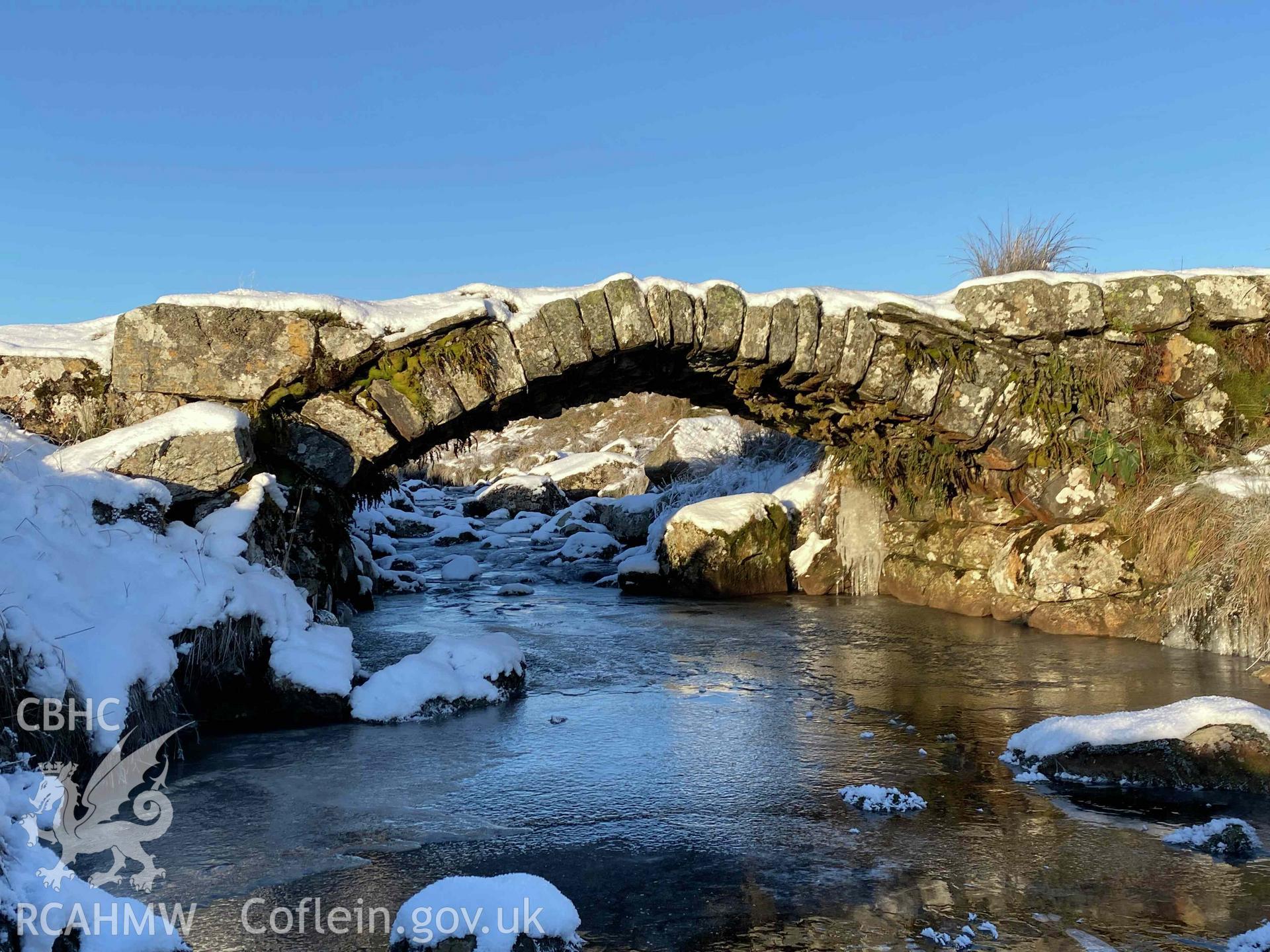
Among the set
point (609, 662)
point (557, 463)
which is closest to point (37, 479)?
point (609, 662)

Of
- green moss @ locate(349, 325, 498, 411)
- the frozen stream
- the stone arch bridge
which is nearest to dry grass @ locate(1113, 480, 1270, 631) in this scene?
the frozen stream

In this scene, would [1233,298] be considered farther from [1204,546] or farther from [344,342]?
[344,342]

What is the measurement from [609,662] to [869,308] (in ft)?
13.8

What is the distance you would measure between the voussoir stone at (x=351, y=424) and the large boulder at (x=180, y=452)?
0.96 meters

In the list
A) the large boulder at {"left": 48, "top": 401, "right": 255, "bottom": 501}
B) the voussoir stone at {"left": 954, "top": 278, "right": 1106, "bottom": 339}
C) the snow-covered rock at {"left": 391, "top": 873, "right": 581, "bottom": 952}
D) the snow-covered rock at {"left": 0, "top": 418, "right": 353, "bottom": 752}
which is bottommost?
the snow-covered rock at {"left": 391, "top": 873, "right": 581, "bottom": 952}

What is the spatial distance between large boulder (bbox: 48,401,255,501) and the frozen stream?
72.5 inches

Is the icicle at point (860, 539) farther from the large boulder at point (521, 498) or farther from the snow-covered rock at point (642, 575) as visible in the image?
the large boulder at point (521, 498)

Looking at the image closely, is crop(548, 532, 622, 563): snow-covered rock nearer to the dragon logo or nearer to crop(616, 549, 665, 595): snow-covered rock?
crop(616, 549, 665, 595): snow-covered rock

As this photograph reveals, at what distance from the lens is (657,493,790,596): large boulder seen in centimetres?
1175

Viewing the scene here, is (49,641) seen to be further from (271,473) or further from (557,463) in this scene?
(557,463)

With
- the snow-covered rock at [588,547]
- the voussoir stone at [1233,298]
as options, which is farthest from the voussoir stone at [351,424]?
the voussoir stone at [1233,298]

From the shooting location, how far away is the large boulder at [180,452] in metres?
6.31

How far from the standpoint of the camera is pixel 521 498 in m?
22.9

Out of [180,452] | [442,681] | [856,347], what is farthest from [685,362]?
[180,452]
